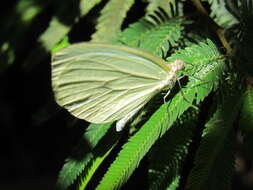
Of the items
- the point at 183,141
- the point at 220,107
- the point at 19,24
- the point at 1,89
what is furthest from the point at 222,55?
the point at 1,89

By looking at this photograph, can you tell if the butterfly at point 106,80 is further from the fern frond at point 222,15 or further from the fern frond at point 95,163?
the fern frond at point 222,15

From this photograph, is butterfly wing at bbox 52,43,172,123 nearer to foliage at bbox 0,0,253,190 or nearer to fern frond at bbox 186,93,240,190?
foliage at bbox 0,0,253,190

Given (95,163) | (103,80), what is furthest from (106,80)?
(95,163)

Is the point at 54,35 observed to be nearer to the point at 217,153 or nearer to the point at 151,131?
the point at 151,131

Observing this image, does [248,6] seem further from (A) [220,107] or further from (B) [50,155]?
(B) [50,155]

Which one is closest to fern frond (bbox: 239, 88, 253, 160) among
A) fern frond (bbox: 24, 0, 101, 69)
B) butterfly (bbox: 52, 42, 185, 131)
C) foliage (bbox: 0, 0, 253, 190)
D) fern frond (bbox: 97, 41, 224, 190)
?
foliage (bbox: 0, 0, 253, 190)

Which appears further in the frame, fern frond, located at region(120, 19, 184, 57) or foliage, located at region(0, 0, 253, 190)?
fern frond, located at region(120, 19, 184, 57)

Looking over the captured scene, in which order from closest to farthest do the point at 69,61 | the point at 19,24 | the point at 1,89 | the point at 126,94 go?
1. the point at 69,61
2. the point at 126,94
3. the point at 19,24
4. the point at 1,89

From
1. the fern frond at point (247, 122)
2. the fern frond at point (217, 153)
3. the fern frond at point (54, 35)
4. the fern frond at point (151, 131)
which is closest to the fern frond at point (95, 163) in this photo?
the fern frond at point (151, 131)
